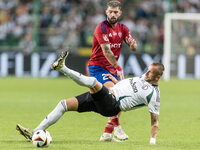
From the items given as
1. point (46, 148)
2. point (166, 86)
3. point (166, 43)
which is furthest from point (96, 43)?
point (166, 43)

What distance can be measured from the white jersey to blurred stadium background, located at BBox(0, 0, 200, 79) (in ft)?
49.3

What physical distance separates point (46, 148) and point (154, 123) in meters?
1.52

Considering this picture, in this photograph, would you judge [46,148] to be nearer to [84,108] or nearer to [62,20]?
[84,108]

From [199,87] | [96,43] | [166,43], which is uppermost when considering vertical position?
[96,43]

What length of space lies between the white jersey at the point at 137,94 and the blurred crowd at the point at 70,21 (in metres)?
15.3

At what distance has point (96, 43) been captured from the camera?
8.23 m

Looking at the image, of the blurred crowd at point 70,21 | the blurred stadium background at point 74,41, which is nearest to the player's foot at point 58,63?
the blurred stadium background at point 74,41

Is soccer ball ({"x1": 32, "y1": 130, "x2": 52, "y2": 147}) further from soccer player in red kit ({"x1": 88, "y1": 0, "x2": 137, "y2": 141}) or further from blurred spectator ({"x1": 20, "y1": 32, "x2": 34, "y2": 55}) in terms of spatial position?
blurred spectator ({"x1": 20, "y1": 32, "x2": 34, "y2": 55})

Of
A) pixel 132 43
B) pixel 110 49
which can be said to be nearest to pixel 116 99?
pixel 110 49

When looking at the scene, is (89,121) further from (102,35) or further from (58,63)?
(58,63)

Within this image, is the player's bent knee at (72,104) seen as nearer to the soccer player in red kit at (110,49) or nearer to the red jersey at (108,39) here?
the soccer player in red kit at (110,49)

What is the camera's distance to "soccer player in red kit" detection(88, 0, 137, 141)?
7926 millimetres

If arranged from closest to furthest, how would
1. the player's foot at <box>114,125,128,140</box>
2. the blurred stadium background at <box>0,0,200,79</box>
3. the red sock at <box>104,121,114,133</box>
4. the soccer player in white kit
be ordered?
the soccer player in white kit < the red sock at <box>104,121,114,133</box> < the player's foot at <box>114,125,128,140</box> < the blurred stadium background at <box>0,0,200,79</box>

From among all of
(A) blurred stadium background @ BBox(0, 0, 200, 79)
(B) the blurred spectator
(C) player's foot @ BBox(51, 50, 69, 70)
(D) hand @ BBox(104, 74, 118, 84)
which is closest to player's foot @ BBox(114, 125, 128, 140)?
(D) hand @ BBox(104, 74, 118, 84)
